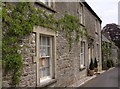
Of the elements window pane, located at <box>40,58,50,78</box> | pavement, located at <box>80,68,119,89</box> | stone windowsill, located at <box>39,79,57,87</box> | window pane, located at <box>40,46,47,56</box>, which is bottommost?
pavement, located at <box>80,68,119,89</box>

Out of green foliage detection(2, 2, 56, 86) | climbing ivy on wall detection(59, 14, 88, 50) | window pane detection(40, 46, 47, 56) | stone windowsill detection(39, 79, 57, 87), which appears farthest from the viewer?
climbing ivy on wall detection(59, 14, 88, 50)

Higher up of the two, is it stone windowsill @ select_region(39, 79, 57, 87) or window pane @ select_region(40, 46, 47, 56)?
window pane @ select_region(40, 46, 47, 56)

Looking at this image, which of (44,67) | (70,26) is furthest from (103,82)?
(44,67)

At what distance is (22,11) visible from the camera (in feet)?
26.2

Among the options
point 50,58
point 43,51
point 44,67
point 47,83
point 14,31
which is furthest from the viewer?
point 50,58

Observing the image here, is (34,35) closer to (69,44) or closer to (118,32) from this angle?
(69,44)

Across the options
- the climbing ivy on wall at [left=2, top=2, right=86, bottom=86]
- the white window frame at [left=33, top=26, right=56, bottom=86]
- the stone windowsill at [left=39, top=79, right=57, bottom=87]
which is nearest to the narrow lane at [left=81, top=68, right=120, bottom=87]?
the white window frame at [left=33, top=26, right=56, bottom=86]

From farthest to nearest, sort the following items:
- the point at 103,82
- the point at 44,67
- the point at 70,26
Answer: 1. the point at 103,82
2. the point at 70,26
3. the point at 44,67

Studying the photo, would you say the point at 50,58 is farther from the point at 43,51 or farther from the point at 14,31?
the point at 14,31

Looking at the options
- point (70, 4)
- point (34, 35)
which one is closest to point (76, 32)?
point (70, 4)

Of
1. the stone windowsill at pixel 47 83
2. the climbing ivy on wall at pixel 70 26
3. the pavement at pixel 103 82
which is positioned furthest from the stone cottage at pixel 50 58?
the pavement at pixel 103 82

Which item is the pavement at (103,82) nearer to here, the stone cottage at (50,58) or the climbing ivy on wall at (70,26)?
the stone cottage at (50,58)

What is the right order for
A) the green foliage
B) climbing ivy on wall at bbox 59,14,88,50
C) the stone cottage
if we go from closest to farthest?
the green foliage → the stone cottage → climbing ivy on wall at bbox 59,14,88,50

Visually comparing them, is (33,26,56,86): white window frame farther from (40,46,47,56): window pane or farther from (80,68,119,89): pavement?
(80,68,119,89): pavement
